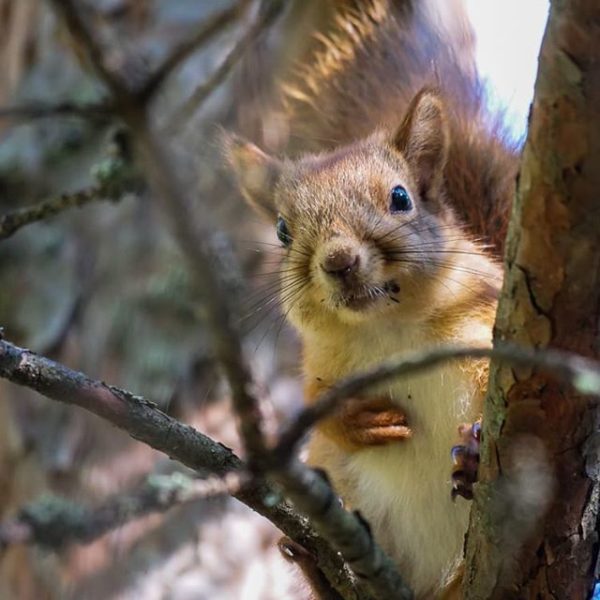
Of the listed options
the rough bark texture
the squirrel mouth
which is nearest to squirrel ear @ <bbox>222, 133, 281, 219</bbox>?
the squirrel mouth

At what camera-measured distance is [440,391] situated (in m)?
1.56

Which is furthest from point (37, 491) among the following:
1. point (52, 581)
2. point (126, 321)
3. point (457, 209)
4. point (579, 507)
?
point (579, 507)

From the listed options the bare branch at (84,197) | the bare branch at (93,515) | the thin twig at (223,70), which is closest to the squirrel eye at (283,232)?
the bare branch at (84,197)

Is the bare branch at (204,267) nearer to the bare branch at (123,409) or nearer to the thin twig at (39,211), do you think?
the bare branch at (123,409)

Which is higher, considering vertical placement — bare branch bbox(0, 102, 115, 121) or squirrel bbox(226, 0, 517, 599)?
squirrel bbox(226, 0, 517, 599)

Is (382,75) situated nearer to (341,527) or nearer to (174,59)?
(341,527)

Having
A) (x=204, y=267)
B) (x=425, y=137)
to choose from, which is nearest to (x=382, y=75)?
(x=425, y=137)

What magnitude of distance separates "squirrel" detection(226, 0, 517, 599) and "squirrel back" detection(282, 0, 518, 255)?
253 mm

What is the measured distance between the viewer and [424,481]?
157 cm

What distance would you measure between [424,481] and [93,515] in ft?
3.04

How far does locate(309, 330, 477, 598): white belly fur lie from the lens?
61.3 inches

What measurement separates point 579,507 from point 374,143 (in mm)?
884

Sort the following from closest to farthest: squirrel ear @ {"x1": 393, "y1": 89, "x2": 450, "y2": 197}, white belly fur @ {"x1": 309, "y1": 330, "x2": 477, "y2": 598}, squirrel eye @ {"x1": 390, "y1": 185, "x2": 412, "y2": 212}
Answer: white belly fur @ {"x1": 309, "y1": 330, "x2": 477, "y2": 598}
squirrel eye @ {"x1": 390, "y1": 185, "x2": 412, "y2": 212}
squirrel ear @ {"x1": 393, "y1": 89, "x2": 450, "y2": 197}

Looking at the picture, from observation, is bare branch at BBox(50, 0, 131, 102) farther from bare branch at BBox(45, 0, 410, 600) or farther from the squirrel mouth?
the squirrel mouth
